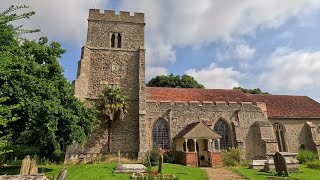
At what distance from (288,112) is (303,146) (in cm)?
393

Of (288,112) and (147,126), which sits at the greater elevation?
(288,112)

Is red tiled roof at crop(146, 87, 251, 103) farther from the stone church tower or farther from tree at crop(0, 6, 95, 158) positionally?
tree at crop(0, 6, 95, 158)

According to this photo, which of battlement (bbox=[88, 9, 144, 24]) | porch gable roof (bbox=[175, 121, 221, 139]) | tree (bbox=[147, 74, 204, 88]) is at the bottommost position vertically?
porch gable roof (bbox=[175, 121, 221, 139])

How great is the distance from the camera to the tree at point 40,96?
1271cm

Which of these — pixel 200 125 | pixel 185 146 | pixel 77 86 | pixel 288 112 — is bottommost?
pixel 185 146

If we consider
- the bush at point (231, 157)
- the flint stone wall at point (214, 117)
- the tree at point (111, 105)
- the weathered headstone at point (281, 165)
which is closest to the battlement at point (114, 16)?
the tree at point (111, 105)

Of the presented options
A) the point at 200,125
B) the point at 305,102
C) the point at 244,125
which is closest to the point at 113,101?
the point at 200,125

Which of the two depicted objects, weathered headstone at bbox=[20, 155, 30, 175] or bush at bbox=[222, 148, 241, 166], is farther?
bush at bbox=[222, 148, 241, 166]

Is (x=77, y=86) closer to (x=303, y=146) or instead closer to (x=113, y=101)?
(x=113, y=101)

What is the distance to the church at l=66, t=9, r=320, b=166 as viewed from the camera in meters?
23.0

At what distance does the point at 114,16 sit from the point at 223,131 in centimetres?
1751

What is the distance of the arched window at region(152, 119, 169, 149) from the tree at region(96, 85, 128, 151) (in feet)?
11.1

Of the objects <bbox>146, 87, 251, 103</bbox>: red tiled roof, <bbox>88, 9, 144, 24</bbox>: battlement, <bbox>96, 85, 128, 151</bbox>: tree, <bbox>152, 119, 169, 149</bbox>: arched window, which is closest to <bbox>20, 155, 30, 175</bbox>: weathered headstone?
<bbox>96, 85, 128, 151</bbox>: tree

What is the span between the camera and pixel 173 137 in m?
23.8
